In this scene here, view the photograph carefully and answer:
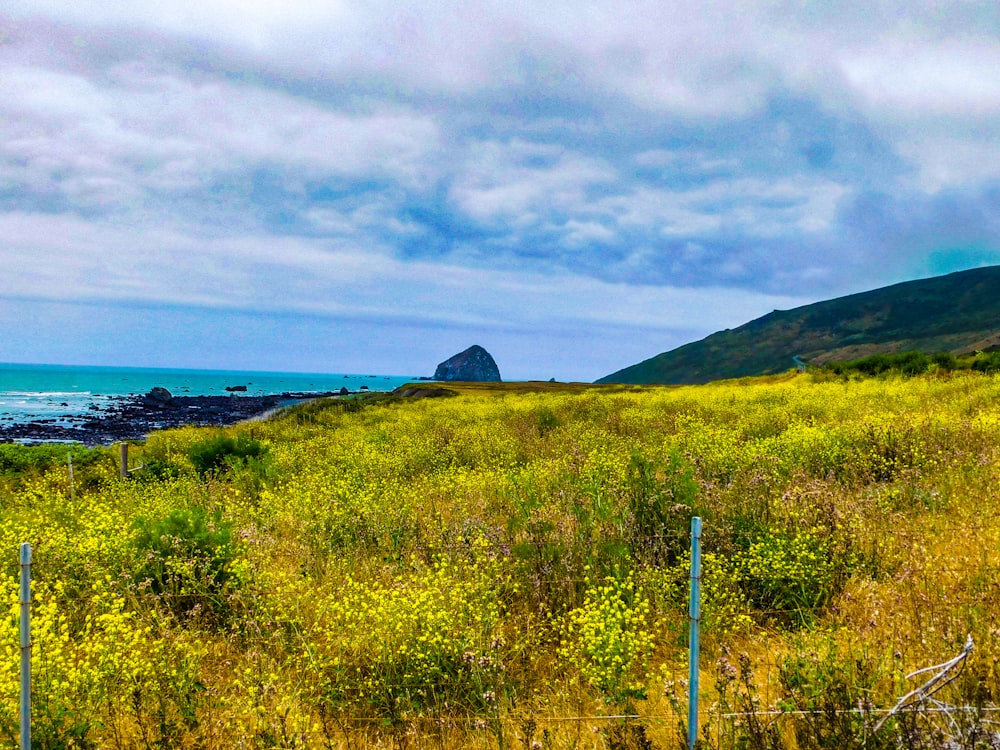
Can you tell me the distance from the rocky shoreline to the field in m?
36.9

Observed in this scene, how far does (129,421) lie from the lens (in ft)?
166

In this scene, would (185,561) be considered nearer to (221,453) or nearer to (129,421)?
(221,453)

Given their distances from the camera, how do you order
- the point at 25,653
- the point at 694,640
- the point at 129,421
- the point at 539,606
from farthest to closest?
1. the point at 129,421
2. the point at 539,606
3. the point at 694,640
4. the point at 25,653

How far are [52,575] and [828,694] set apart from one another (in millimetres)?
6568

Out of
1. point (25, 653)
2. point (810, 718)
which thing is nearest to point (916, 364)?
point (810, 718)

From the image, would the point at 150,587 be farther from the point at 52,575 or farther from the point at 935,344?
the point at 935,344

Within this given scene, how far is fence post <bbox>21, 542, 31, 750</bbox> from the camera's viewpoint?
9.78ft

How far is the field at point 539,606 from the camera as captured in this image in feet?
11.4

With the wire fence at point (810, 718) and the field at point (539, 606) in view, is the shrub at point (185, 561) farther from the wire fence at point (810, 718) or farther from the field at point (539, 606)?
the wire fence at point (810, 718)

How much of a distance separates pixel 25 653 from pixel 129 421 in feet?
185

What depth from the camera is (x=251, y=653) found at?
4242mm

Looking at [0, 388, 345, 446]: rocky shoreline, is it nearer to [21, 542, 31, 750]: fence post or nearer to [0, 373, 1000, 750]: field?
[0, 373, 1000, 750]: field

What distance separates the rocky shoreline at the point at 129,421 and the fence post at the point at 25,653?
130ft

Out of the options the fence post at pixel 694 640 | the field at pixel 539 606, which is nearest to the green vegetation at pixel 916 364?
the field at pixel 539 606
